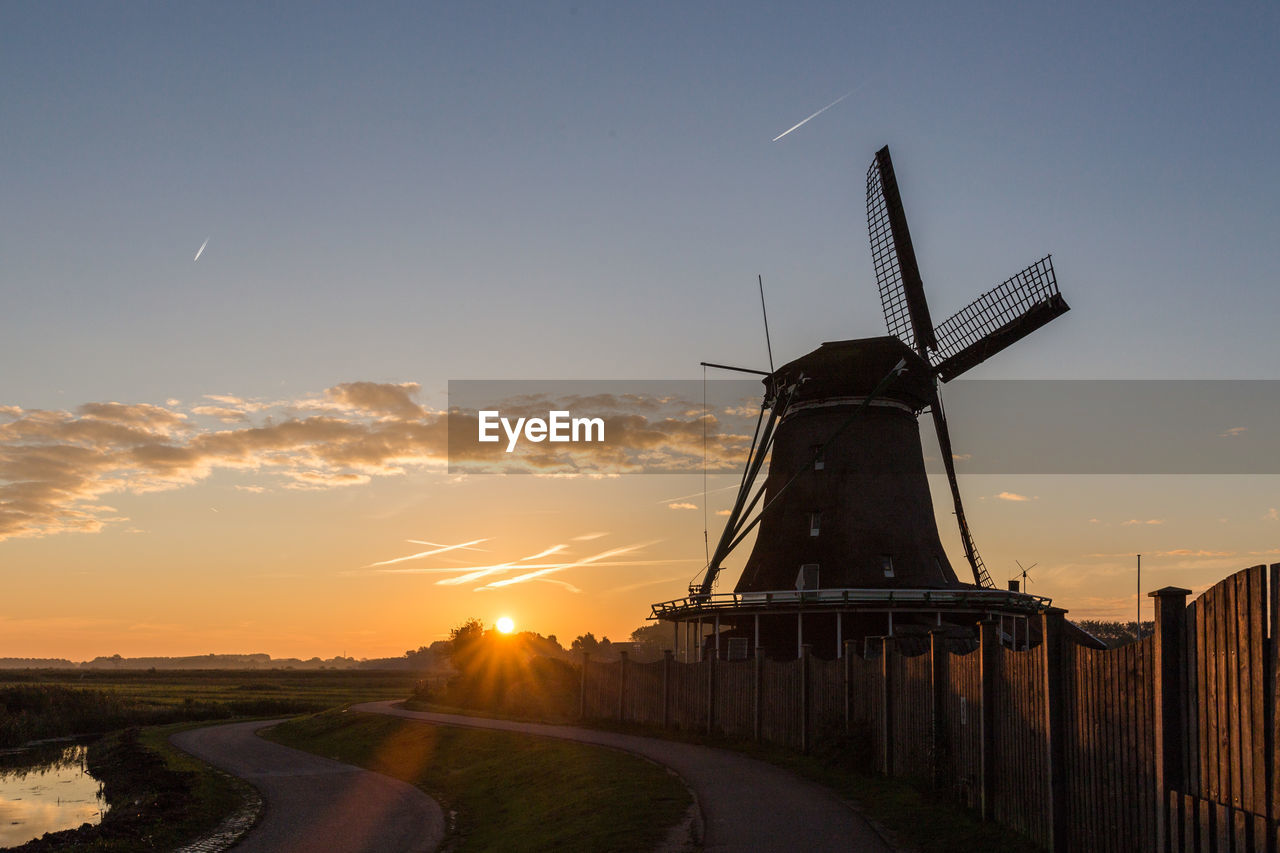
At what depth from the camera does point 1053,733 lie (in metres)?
13.9

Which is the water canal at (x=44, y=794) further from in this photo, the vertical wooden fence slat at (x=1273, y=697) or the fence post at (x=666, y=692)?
the vertical wooden fence slat at (x=1273, y=697)

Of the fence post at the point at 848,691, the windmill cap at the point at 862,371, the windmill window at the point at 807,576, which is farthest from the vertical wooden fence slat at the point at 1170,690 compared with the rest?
the windmill cap at the point at 862,371

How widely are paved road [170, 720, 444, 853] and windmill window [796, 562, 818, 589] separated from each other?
1571 cm

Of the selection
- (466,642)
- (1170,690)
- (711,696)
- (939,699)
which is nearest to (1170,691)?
(1170,690)

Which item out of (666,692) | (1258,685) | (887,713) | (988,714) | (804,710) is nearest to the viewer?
(1258,685)

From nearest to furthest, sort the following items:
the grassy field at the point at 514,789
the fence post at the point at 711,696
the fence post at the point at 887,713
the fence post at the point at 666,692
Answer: the grassy field at the point at 514,789, the fence post at the point at 887,713, the fence post at the point at 711,696, the fence post at the point at 666,692

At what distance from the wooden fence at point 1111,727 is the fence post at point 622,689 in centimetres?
1778

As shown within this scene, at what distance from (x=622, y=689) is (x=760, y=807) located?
23.0 meters

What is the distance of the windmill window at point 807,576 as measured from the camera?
3931cm

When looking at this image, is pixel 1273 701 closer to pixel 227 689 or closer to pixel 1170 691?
pixel 1170 691

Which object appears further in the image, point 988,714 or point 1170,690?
point 988,714

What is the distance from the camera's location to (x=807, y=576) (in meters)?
39.6

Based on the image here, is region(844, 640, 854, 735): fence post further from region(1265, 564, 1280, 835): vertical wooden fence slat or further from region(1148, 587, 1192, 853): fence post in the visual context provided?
region(1265, 564, 1280, 835): vertical wooden fence slat

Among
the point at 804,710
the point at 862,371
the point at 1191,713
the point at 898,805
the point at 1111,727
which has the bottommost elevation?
the point at 804,710
